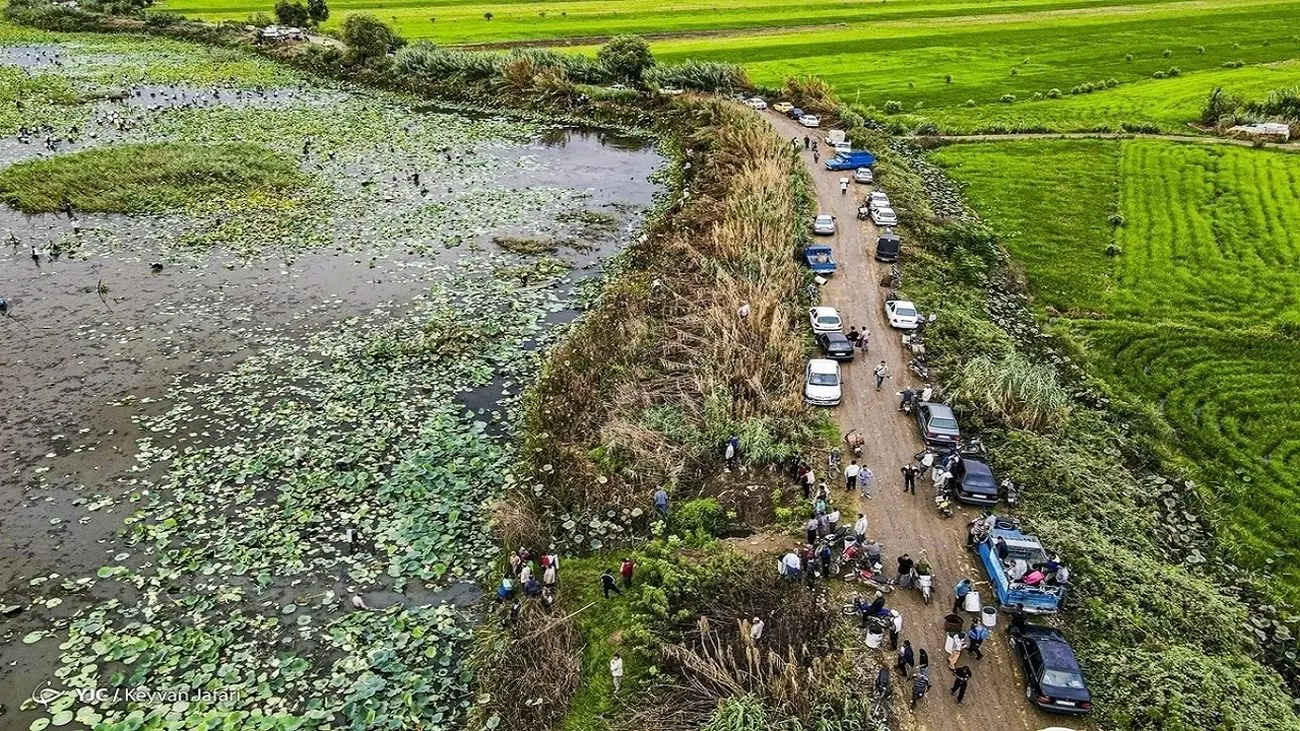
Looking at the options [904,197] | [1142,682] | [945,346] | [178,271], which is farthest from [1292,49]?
[178,271]

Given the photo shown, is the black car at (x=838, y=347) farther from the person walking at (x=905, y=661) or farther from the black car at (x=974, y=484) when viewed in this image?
the person walking at (x=905, y=661)

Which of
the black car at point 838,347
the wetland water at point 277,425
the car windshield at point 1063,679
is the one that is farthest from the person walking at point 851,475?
the wetland water at point 277,425

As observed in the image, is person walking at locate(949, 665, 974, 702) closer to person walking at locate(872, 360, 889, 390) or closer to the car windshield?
the car windshield

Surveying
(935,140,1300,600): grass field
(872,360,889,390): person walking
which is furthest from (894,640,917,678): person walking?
(872,360,889,390): person walking

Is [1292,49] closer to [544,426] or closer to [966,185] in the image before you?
[966,185]

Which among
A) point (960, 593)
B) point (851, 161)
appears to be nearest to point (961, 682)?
point (960, 593)
